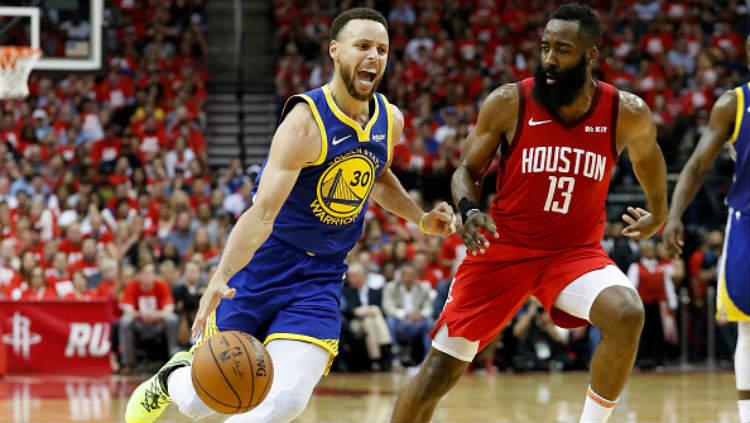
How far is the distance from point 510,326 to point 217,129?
747 centimetres

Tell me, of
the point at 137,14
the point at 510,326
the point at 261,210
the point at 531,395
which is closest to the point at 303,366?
the point at 261,210

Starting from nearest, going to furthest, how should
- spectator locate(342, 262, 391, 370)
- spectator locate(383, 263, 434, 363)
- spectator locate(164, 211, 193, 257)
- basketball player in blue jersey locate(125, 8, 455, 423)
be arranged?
basketball player in blue jersey locate(125, 8, 455, 423), spectator locate(342, 262, 391, 370), spectator locate(383, 263, 434, 363), spectator locate(164, 211, 193, 257)

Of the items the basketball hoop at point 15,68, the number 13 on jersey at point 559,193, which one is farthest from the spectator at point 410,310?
the number 13 on jersey at point 559,193

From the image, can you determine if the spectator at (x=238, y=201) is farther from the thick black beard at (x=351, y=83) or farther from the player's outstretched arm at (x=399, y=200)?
the thick black beard at (x=351, y=83)

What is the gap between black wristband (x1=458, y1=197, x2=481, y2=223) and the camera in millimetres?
5133

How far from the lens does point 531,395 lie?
10.2 metres

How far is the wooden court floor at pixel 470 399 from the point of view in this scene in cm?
849

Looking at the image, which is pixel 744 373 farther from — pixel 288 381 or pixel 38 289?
A: pixel 38 289

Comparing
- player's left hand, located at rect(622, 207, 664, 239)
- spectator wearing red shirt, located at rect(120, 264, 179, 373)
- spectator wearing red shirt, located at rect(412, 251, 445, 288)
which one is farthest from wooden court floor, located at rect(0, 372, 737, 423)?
player's left hand, located at rect(622, 207, 664, 239)

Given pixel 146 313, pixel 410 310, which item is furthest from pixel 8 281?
pixel 410 310

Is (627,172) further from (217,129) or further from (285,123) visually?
(285,123)

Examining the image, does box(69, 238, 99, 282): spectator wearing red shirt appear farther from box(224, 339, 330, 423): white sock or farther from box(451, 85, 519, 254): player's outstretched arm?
box(224, 339, 330, 423): white sock

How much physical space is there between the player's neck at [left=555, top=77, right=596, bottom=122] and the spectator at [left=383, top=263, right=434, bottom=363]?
745 centimetres

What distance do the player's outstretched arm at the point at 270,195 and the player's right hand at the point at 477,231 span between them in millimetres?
777
